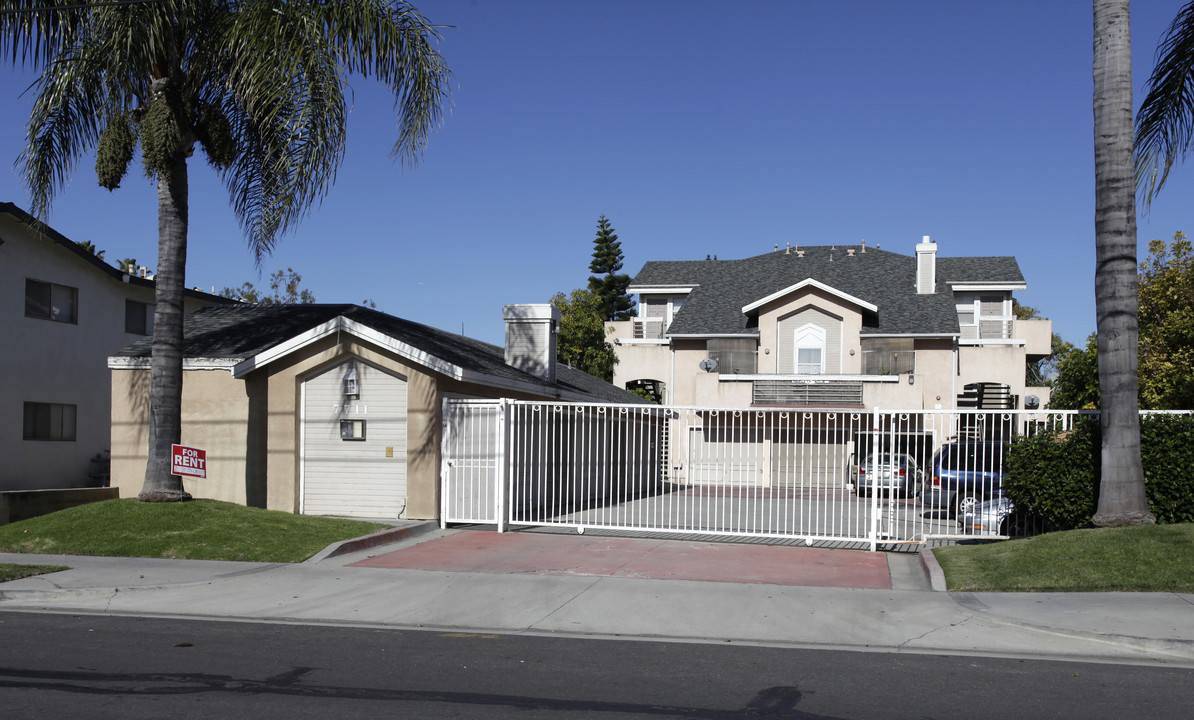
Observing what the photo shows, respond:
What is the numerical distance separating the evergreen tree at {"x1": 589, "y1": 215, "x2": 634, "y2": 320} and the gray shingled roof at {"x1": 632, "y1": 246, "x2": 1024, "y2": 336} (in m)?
19.8

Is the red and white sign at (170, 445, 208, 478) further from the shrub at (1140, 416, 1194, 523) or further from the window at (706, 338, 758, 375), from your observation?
the window at (706, 338, 758, 375)

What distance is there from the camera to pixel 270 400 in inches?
696

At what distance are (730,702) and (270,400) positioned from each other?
42.6ft

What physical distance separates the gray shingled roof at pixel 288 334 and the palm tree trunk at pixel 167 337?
2237 mm

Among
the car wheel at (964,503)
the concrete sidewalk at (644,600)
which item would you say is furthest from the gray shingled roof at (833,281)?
the concrete sidewalk at (644,600)

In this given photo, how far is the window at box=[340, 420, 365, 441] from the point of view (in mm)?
17391

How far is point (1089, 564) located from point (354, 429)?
11.7 metres

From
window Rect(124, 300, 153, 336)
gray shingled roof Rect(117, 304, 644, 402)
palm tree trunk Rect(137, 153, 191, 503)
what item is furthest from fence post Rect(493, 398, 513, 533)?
window Rect(124, 300, 153, 336)

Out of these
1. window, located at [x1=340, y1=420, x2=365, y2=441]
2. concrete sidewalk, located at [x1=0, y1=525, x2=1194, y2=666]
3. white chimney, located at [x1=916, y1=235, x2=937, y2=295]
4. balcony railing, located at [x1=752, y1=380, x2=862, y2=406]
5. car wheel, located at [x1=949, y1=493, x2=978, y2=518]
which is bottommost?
concrete sidewalk, located at [x1=0, y1=525, x2=1194, y2=666]

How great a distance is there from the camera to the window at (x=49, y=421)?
24438mm

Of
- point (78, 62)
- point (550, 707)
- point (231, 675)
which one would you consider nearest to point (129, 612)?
point (231, 675)

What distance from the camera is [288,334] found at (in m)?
19.6

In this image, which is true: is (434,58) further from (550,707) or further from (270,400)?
(550,707)

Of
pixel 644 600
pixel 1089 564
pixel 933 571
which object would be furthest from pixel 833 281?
pixel 644 600
